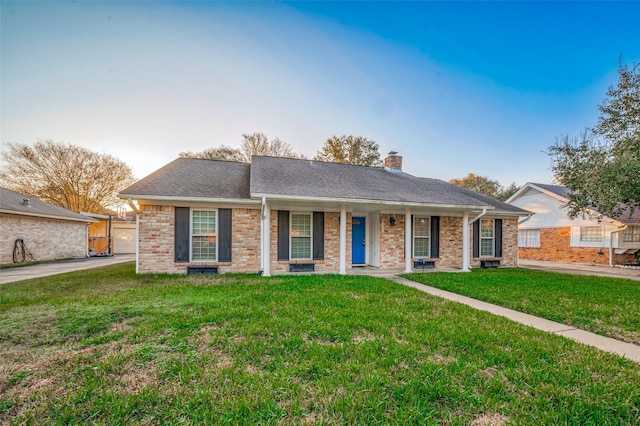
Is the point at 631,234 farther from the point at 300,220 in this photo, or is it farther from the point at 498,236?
the point at 300,220

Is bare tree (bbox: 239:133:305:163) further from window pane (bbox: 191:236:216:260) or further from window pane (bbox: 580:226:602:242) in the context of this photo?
window pane (bbox: 580:226:602:242)

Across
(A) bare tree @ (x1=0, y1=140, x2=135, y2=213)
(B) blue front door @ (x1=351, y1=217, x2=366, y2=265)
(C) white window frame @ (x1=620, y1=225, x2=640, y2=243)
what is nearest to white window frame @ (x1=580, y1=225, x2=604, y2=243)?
(C) white window frame @ (x1=620, y1=225, x2=640, y2=243)

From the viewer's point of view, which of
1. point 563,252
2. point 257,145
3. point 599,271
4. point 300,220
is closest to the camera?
point 300,220

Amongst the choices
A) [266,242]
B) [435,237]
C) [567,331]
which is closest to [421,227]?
[435,237]

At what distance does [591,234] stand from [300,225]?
53.9ft

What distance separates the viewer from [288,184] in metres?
9.48

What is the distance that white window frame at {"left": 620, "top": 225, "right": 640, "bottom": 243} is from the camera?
14.8 meters

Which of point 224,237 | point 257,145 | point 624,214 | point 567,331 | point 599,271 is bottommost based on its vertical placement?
point 599,271

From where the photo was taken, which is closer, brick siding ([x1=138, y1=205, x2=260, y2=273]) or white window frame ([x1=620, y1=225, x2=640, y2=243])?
brick siding ([x1=138, y1=205, x2=260, y2=273])

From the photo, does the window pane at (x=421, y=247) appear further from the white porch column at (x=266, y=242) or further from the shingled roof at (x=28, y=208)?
the shingled roof at (x=28, y=208)

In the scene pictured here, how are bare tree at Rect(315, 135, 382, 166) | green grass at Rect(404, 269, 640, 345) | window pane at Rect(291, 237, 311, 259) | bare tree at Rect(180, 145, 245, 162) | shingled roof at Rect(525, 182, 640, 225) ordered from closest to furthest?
green grass at Rect(404, 269, 640, 345) < window pane at Rect(291, 237, 311, 259) < shingled roof at Rect(525, 182, 640, 225) < bare tree at Rect(180, 145, 245, 162) < bare tree at Rect(315, 135, 382, 166)

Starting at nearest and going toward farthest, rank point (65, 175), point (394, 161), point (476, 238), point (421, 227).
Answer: point (421, 227) → point (476, 238) → point (394, 161) → point (65, 175)

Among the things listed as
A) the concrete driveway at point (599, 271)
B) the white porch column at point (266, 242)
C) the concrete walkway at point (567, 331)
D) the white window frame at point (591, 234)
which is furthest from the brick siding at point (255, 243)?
the white window frame at point (591, 234)

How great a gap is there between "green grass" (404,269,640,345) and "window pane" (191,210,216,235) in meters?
6.93
